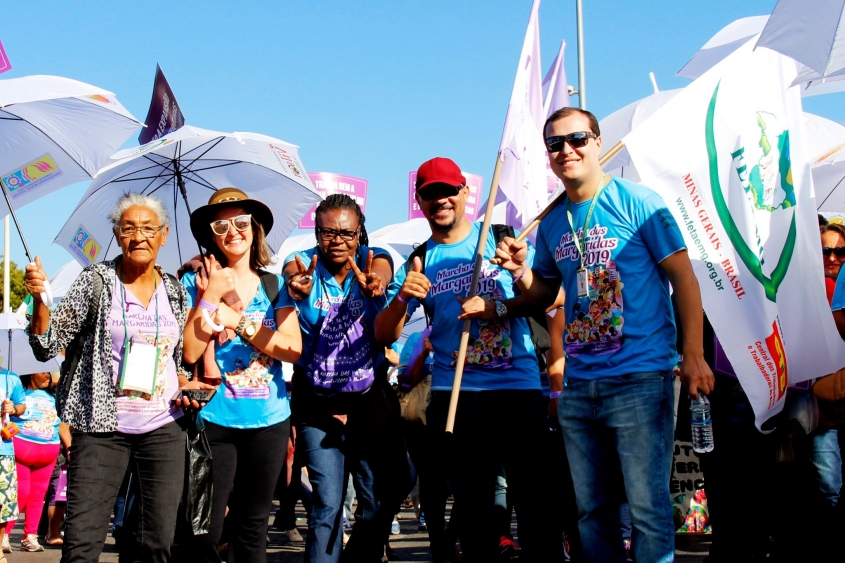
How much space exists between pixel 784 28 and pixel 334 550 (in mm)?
Result: 3504

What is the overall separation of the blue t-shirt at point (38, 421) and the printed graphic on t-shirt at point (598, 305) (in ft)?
24.4

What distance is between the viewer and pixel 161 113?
734cm

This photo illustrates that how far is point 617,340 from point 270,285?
218 centimetres

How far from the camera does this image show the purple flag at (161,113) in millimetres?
7273

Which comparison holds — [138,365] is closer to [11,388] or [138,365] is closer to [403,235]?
[11,388]

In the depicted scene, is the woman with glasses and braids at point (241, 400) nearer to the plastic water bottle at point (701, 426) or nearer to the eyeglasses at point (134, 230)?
the eyeglasses at point (134, 230)

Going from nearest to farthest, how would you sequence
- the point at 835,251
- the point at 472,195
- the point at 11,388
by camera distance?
1. the point at 835,251
2. the point at 11,388
3. the point at 472,195

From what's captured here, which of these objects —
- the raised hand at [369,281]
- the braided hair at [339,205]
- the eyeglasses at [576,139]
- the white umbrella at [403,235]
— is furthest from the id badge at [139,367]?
the white umbrella at [403,235]

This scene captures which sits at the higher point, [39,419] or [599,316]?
[599,316]

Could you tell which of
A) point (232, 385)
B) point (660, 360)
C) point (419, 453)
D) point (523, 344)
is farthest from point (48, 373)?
point (660, 360)

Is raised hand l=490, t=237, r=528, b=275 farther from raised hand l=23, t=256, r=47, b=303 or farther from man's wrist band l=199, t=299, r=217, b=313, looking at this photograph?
raised hand l=23, t=256, r=47, b=303

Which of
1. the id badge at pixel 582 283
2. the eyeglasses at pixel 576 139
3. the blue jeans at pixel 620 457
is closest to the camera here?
the blue jeans at pixel 620 457

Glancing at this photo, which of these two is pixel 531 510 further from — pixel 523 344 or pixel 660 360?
pixel 660 360

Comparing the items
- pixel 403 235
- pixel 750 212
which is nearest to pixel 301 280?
pixel 750 212
